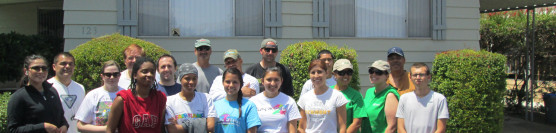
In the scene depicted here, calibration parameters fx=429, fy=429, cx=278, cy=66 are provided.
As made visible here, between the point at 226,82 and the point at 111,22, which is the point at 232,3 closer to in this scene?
the point at 111,22

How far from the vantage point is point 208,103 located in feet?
11.4

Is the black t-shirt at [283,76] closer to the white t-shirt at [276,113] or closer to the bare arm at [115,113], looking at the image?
the white t-shirt at [276,113]

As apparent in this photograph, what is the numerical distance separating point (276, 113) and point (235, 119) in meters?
0.38

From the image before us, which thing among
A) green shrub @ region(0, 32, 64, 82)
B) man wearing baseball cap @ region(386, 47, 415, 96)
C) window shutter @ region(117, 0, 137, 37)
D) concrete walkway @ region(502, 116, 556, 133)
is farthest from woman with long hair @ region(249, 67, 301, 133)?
green shrub @ region(0, 32, 64, 82)

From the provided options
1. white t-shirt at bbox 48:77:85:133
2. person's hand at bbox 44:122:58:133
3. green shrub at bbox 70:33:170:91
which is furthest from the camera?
green shrub at bbox 70:33:170:91

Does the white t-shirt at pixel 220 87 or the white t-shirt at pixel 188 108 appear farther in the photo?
the white t-shirt at pixel 220 87

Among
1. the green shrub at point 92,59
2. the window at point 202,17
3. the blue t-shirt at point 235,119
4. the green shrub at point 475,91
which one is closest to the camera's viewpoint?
the blue t-shirt at point 235,119

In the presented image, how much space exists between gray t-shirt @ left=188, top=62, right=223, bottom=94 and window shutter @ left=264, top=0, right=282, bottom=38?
2.77 m

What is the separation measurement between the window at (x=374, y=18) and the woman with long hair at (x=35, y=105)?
4968 mm

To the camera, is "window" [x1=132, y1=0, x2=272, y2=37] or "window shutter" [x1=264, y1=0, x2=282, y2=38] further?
"window shutter" [x1=264, y1=0, x2=282, y2=38]

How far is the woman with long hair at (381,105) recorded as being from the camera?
391 centimetres

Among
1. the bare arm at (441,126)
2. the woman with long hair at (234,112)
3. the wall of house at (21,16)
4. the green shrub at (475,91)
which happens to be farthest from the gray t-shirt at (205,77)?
the wall of house at (21,16)

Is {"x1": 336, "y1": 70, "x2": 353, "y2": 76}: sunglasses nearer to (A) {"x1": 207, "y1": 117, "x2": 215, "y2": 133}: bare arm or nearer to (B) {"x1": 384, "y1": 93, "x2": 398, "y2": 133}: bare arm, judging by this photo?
(B) {"x1": 384, "y1": 93, "x2": 398, "y2": 133}: bare arm

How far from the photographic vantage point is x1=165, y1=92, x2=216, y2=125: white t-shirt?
3.36 m
